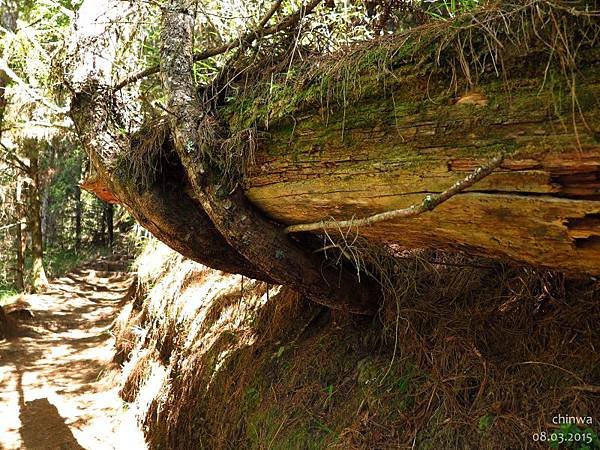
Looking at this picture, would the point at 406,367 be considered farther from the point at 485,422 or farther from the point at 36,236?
the point at 36,236

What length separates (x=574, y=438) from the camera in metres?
2.40

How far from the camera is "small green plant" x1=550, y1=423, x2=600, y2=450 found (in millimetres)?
2361

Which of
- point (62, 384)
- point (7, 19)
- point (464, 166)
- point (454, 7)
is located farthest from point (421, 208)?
point (7, 19)

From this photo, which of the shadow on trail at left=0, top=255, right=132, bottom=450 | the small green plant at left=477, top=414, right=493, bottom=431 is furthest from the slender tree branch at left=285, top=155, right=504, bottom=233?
the shadow on trail at left=0, top=255, right=132, bottom=450

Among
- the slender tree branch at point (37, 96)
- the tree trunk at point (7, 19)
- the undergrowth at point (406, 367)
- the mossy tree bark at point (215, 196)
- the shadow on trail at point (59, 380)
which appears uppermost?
the tree trunk at point (7, 19)

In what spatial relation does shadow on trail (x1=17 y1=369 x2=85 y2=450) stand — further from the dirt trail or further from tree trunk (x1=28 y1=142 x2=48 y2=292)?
tree trunk (x1=28 y1=142 x2=48 y2=292)

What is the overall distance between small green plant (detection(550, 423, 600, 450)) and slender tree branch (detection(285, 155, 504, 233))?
1435mm

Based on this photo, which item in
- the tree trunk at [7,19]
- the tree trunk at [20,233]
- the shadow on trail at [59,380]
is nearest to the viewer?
the shadow on trail at [59,380]

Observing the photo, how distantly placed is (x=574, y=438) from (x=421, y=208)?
4.98 feet

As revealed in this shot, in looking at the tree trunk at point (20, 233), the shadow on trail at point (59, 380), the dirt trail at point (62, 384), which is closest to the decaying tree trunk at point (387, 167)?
the dirt trail at point (62, 384)

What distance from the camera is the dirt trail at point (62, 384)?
5.82 meters

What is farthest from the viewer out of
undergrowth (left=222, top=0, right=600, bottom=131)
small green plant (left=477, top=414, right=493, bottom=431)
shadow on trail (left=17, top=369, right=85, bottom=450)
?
shadow on trail (left=17, top=369, right=85, bottom=450)

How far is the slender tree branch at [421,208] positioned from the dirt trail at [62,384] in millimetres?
4143

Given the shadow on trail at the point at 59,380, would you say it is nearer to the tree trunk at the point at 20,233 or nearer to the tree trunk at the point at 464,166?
the tree trunk at the point at 20,233
